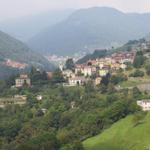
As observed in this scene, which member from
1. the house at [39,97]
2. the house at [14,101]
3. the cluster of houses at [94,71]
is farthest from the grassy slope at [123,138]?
the cluster of houses at [94,71]

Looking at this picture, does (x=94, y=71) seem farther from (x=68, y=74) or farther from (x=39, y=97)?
(x=39, y=97)

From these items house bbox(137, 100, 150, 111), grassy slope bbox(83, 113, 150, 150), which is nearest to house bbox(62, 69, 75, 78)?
house bbox(137, 100, 150, 111)

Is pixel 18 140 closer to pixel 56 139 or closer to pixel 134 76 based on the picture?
pixel 56 139

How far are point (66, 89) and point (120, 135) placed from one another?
29.9m

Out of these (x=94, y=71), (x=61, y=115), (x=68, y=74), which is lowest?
(x=61, y=115)

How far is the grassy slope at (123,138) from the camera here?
37.7 metres

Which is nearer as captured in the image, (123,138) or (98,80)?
(123,138)

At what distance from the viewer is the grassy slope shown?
37.7 metres

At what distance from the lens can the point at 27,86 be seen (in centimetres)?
7656

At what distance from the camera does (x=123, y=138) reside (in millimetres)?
40250

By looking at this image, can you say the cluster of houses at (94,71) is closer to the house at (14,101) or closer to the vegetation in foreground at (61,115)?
the vegetation in foreground at (61,115)

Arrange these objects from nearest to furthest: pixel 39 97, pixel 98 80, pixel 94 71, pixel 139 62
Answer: pixel 39 97
pixel 98 80
pixel 139 62
pixel 94 71

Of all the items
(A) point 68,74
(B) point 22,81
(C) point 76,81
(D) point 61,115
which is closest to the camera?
(D) point 61,115

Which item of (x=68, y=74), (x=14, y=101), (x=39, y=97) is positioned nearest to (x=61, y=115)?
(x=39, y=97)
